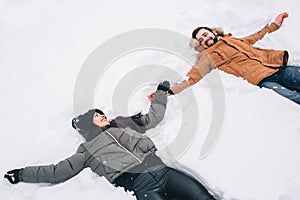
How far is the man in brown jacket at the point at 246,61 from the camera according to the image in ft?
4.77

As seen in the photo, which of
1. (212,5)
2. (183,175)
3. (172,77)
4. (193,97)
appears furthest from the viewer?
(212,5)

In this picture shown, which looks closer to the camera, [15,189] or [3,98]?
[15,189]

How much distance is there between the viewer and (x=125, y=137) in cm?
128

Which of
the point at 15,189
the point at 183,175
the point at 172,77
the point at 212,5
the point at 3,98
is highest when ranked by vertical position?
the point at 212,5

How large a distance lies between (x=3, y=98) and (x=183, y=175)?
85 cm

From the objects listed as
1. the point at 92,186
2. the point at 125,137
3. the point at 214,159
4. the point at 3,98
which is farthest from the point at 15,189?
the point at 214,159

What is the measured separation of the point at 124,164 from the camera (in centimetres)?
121

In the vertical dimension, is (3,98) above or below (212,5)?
below

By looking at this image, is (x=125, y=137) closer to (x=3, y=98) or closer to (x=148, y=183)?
(x=148, y=183)

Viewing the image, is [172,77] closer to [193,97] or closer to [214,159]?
[193,97]

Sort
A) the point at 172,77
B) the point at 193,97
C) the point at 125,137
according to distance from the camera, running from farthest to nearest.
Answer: the point at 172,77 → the point at 193,97 → the point at 125,137

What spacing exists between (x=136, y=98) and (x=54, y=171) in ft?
1.38

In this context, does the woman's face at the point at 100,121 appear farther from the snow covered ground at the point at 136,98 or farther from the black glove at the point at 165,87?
the black glove at the point at 165,87

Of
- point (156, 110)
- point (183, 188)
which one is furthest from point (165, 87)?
point (183, 188)
